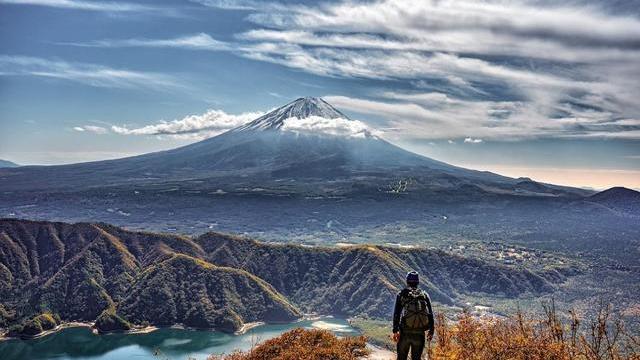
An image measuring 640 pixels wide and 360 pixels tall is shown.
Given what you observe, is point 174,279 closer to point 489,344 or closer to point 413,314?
point 489,344

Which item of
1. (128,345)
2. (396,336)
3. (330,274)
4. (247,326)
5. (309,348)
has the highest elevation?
(396,336)

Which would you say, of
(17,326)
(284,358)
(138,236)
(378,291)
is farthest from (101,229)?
(284,358)

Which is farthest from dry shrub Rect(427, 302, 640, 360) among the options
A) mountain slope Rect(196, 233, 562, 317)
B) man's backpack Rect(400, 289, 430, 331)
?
mountain slope Rect(196, 233, 562, 317)

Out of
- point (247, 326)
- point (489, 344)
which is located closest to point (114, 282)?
point (247, 326)

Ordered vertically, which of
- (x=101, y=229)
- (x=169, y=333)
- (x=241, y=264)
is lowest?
(x=169, y=333)

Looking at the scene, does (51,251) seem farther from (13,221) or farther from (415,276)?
(415,276)

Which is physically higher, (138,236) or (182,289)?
(138,236)
